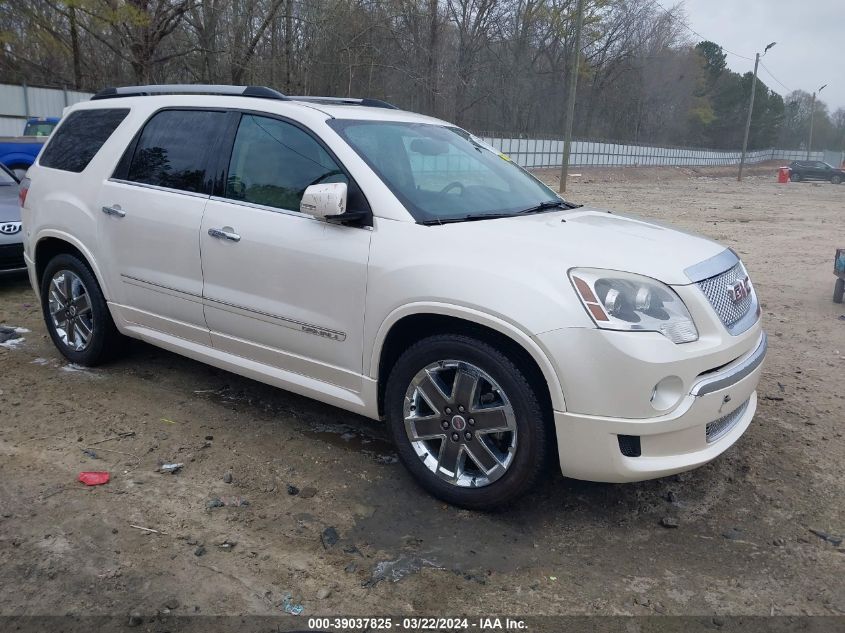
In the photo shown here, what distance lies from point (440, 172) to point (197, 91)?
1.81 metres

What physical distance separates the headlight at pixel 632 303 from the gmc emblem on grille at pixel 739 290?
1.53 feet

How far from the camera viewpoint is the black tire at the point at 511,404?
3.07 meters

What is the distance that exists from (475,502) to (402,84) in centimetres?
2462

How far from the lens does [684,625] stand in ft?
8.76

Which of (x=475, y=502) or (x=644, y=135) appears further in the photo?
(x=644, y=135)

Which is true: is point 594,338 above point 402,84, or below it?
below

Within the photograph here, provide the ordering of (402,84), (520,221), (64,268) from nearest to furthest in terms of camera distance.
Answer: (520,221), (64,268), (402,84)

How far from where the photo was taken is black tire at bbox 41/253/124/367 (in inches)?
192

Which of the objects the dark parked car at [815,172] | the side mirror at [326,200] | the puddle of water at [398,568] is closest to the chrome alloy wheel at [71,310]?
the side mirror at [326,200]

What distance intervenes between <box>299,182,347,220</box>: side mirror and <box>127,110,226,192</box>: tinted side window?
3.38 feet

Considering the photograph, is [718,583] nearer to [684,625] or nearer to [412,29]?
[684,625]

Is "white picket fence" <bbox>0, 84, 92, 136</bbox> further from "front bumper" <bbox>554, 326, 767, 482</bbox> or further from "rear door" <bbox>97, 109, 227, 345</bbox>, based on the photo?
"front bumper" <bbox>554, 326, 767, 482</bbox>

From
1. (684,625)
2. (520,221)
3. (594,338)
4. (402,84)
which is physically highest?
(402,84)

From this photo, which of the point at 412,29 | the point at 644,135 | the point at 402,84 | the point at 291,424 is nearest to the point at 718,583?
the point at 291,424
